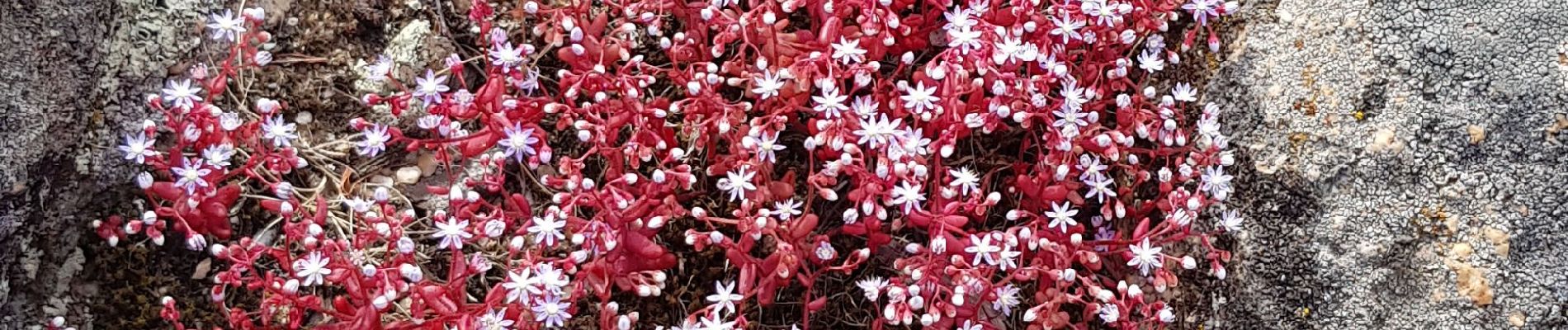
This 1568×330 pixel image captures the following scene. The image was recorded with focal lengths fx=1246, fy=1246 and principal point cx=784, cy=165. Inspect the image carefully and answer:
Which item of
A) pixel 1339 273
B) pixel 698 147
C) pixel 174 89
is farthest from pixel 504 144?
pixel 1339 273

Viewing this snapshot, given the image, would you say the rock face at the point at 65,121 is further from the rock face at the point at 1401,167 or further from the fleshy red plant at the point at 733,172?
the rock face at the point at 1401,167

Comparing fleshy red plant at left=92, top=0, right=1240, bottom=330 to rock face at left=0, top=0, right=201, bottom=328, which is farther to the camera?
fleshy red plant at left=92, top=0, right=1240, bottom=330

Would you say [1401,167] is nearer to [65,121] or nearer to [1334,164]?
[1334,164]

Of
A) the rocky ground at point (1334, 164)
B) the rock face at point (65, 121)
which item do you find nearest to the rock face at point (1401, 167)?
the rocky ground at point (1334, 164)

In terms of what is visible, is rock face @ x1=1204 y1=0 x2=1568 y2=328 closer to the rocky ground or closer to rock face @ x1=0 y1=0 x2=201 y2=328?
the rocky ground

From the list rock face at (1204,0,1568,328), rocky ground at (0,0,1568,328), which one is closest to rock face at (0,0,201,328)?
rocky ground at (0,0,1568,328)

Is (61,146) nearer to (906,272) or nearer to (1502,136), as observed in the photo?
(906,272)

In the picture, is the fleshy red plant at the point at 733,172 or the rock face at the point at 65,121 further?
the fleshy red plant at the point at 733,172

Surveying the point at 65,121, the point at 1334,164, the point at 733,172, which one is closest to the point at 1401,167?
the point at 1334,164
